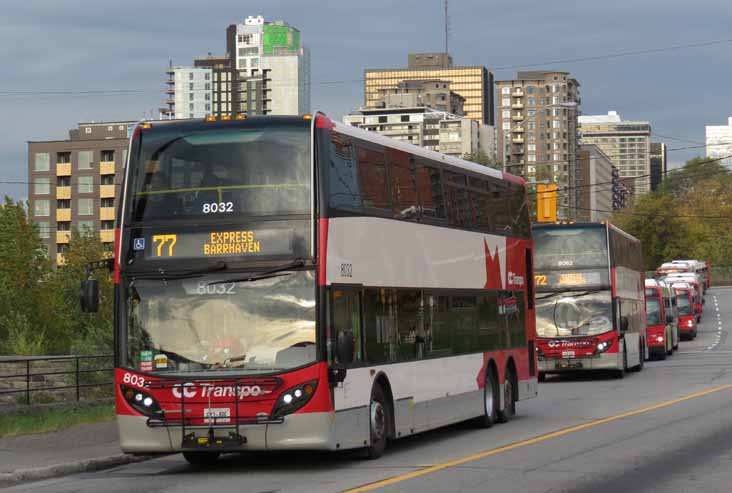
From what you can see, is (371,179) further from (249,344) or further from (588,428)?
(588,428)

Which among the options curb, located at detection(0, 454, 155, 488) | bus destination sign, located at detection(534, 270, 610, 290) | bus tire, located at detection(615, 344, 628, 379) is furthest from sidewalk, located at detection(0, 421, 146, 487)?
bus tire, located at detection(615, 344, 628, 379)

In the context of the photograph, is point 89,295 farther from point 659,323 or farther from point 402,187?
point 659,323

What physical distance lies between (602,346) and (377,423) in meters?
20.0

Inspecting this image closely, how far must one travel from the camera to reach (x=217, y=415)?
48.8 feet

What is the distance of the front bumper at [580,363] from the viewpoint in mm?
35344

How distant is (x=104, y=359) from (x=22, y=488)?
1587 centimetres

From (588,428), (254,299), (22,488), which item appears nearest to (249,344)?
(254,299)

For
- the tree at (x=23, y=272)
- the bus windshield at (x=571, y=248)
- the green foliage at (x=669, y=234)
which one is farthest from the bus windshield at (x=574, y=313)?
the green foliage at (x=669, y=234)

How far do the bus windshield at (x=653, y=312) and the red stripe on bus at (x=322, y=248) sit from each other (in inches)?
1467

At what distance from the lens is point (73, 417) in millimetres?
21875

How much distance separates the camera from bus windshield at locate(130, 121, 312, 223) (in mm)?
15227

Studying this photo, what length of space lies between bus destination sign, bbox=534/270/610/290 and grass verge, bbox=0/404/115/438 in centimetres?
1380

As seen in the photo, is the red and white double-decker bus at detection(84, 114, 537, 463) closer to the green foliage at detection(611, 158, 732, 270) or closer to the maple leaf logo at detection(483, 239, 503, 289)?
the maple leaf logo at detection(483, 239, 503, 289)

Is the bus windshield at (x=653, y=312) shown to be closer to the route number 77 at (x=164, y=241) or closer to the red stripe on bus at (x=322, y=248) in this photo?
the red stripe on bus at (x=322, y=248)
